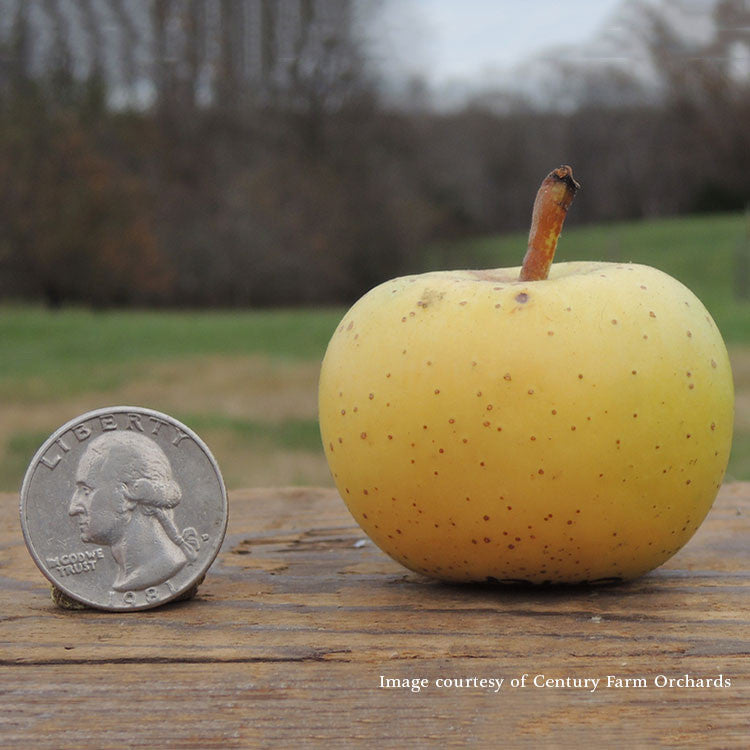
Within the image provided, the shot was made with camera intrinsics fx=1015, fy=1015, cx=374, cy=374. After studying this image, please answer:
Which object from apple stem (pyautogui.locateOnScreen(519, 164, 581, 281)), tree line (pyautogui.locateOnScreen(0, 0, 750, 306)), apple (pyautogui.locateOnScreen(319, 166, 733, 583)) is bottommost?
tree line (pyautogui.locateOnScreen(0, 0, 750, 306))

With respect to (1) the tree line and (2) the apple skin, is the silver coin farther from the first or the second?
(1) the tree line

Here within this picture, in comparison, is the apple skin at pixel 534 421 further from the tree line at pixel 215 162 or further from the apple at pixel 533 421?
the tree line at pixel 215 162

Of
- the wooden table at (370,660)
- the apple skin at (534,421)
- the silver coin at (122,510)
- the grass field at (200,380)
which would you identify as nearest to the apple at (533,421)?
the apple skin at (534,421)

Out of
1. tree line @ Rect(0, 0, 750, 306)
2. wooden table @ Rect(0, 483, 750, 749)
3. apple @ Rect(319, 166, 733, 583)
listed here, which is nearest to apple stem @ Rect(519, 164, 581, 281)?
apple @ Rect(319, 166, 733, 583)

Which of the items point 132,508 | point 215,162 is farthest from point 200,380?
point 215,162

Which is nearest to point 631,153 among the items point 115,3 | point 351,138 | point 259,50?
point 351,138

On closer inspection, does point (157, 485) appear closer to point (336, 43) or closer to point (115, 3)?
point (115, 3)
